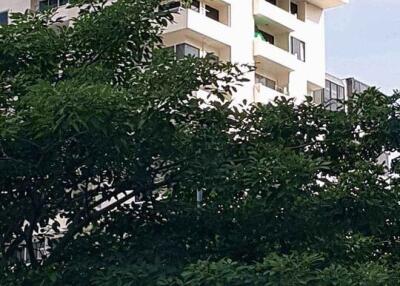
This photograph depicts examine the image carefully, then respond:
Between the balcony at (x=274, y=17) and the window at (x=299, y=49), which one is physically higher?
the balcony at (x=274, y=17)

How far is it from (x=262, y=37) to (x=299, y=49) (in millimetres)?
1859

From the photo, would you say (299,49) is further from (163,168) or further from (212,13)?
(163,168)

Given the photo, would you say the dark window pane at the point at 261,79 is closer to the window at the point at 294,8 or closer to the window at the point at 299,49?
the window at the point at 299,49

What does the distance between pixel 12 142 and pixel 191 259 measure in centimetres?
166

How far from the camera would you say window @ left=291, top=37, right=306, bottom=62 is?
3095cm

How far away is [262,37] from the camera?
29844mm

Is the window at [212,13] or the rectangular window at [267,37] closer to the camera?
the window at [212,13]

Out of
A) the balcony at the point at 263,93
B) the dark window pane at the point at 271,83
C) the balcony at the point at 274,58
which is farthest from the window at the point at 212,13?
the dark window pane at the point at 271,83

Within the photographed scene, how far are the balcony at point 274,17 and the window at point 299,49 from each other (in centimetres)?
45

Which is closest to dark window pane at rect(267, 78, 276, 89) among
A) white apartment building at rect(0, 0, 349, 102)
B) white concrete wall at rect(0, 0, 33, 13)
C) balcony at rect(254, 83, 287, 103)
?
white apartment building at rect(0, 0, 349, 102)

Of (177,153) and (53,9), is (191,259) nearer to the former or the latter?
(177,153)

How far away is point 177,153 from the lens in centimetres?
809

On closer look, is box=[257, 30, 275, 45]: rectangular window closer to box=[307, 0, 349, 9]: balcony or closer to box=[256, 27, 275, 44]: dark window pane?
box=[256, 27, 275, 44]: dark window pane

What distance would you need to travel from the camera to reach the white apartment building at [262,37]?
26.5 m
